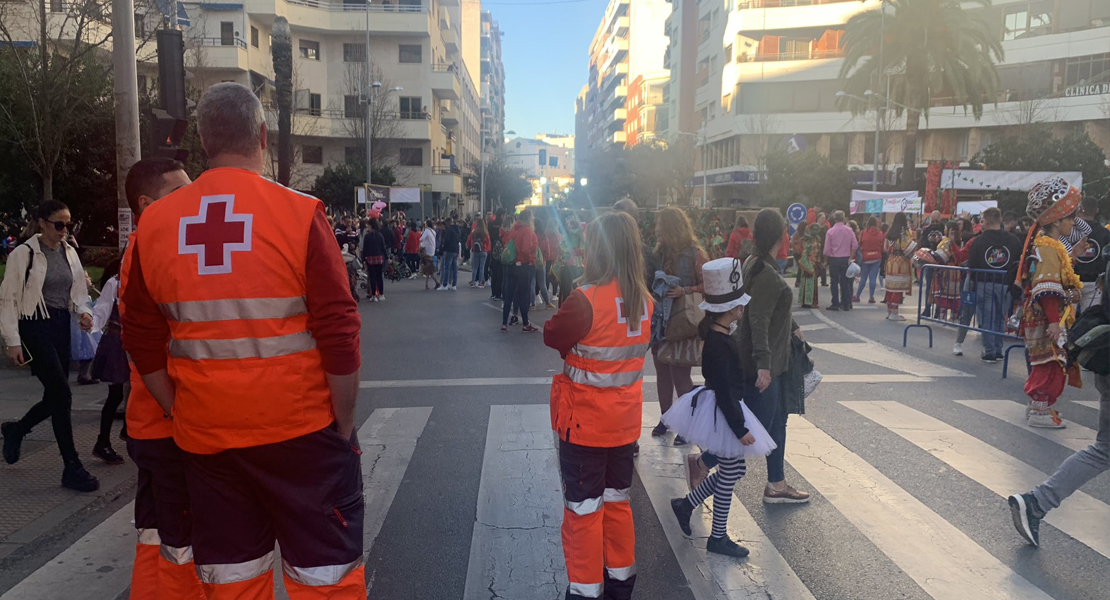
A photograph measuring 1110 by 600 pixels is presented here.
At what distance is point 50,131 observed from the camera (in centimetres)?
1645

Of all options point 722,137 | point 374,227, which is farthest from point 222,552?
point 722,137

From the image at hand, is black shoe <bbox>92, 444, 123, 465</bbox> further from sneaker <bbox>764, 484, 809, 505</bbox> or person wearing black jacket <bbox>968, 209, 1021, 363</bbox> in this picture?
person wearing black jacket <bbox>968, 209, 1021, 363</bbox>

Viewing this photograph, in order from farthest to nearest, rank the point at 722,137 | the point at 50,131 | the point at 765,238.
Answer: the point at 722,137
the point at 50,131
the point at 765,238

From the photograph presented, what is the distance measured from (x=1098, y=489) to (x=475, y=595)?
4403 mm

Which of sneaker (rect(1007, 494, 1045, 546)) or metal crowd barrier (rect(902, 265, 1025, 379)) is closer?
sneaker (rect(1007, 494, 1045, 546))

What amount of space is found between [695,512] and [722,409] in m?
1.19

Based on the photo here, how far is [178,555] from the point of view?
9.50 ft

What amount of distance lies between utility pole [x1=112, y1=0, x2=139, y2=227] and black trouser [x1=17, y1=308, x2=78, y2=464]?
2.45 meters

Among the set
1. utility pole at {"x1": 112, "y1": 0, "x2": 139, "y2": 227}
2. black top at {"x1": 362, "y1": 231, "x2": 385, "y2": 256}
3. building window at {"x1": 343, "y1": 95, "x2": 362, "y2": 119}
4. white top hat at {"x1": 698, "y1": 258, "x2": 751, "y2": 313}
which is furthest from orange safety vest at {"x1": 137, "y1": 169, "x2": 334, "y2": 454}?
building window at {"x1": 343, "y1": 95, "x2": 362, "y2": 119}

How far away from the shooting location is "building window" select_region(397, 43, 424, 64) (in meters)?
52.3

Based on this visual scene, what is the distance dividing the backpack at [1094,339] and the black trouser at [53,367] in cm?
617

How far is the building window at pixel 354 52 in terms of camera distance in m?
50.1

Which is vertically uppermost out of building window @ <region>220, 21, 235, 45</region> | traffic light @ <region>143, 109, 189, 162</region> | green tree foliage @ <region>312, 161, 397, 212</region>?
building window @ <region>220, 21, 235, 45</region>

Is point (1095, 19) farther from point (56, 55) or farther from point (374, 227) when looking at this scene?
point (56, 55)
